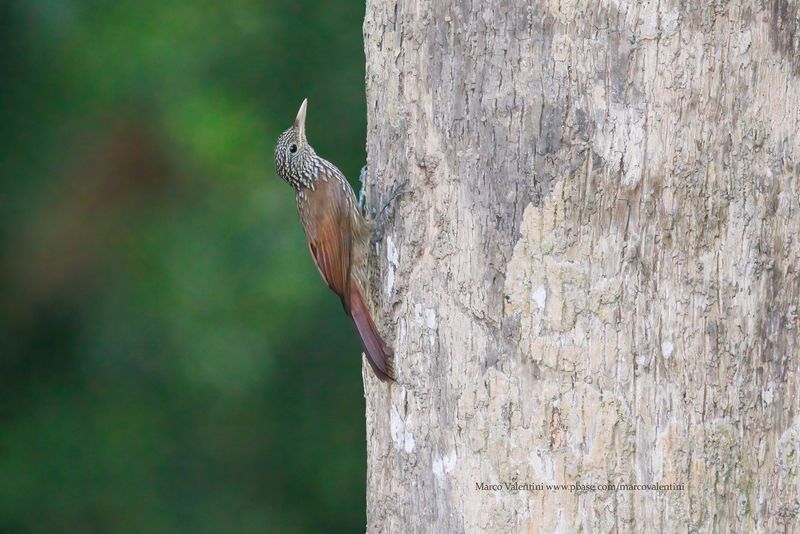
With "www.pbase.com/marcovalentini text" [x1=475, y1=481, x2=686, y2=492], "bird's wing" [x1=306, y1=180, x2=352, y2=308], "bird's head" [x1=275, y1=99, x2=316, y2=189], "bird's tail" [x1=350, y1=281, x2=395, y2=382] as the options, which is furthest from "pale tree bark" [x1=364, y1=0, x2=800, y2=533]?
"bird's head" [x1=275, y1=99, x2=316, y2=189]

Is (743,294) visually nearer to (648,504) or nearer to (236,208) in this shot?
(648,504)

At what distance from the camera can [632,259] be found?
2.32 m

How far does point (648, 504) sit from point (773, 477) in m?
0.29

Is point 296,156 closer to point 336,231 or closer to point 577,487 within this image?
point 336,231

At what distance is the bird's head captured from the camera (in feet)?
13.5

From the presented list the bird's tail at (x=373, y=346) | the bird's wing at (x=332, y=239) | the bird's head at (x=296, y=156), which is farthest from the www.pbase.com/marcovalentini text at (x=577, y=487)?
the bird's head at (x=296, y=156)

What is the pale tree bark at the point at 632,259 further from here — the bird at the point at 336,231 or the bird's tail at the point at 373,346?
the bird at the point at 336,231

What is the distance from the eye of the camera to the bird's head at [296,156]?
13.5 feet

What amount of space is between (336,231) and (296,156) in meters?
0.67

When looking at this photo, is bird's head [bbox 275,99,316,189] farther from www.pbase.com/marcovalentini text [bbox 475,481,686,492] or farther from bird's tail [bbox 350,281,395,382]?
www.pbase.com/marcovalentini text [bbox 475,481,686,492]

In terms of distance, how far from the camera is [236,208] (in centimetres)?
605

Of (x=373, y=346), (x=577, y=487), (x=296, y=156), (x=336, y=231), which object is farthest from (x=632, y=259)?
(x=296, y=156)

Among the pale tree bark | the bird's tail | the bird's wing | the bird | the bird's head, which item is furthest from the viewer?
the bird's head

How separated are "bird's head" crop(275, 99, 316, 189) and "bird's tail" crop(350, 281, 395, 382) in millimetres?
1158
